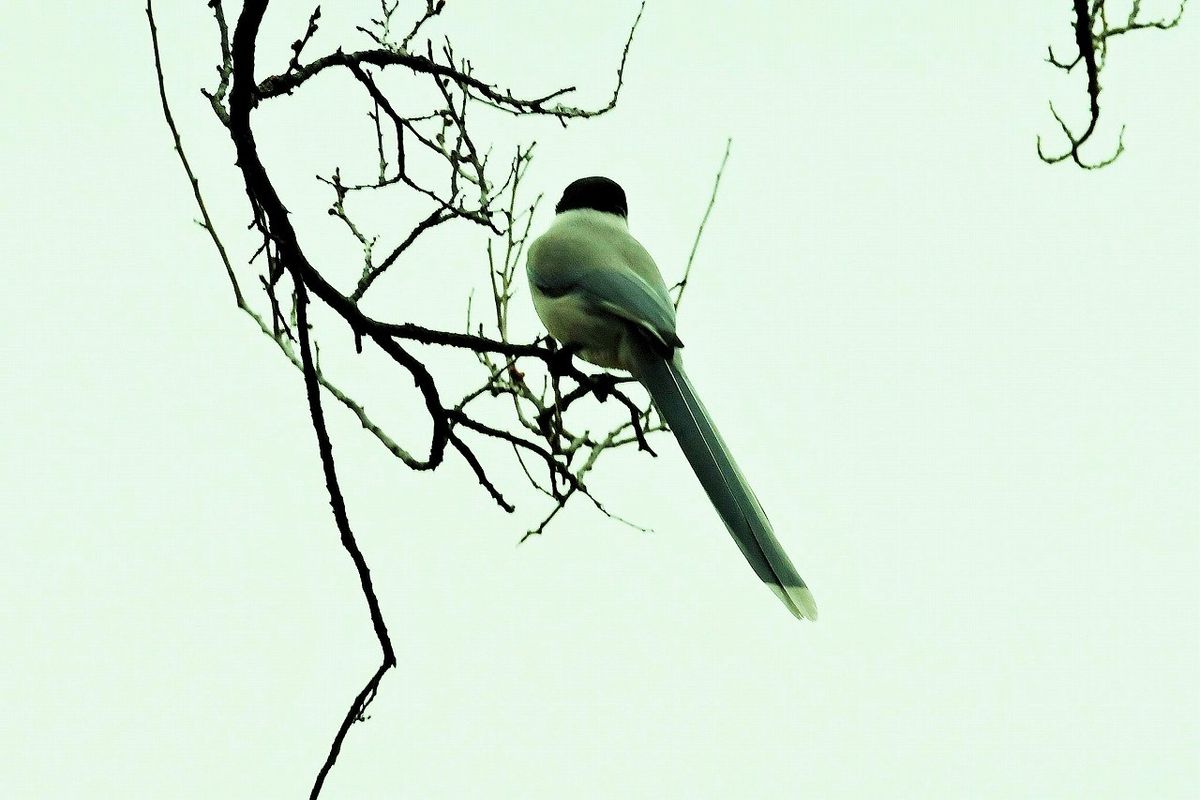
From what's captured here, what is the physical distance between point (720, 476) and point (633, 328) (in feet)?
2.05

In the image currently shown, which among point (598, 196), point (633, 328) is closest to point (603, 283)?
point (633, 328)

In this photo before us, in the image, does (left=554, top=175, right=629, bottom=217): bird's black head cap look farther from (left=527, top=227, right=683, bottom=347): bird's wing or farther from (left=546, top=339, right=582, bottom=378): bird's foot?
(left=546, top=339, right=582, bottom=378): bird's foot

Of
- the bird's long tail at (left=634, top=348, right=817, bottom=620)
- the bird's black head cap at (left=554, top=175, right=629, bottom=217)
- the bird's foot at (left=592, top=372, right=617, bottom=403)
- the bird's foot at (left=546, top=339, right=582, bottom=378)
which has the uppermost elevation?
the bird's black head cap at (left=554, top=175, right=629, bottom=217)

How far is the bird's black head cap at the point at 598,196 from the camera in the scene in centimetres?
429

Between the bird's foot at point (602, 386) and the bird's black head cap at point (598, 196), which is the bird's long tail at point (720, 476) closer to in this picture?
the bird's foot at point (602, 386)

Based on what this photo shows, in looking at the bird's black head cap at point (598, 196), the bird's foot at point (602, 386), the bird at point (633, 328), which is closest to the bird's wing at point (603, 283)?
the bird at point (633, 328)

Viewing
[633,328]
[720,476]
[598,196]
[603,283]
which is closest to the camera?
[720,476]

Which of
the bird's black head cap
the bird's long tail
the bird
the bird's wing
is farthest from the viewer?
the bird's black head cap

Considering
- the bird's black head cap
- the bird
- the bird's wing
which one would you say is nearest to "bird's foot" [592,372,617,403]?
the bird

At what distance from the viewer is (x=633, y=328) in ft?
11.3

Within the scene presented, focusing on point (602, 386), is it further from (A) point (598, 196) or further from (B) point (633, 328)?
(A) point (598, 196)

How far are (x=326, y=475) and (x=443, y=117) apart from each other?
1829 mm

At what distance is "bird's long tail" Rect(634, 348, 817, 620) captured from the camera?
108 inches

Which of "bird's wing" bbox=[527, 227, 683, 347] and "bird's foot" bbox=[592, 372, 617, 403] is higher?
"bird's wing" bbox=[527, 227, 683, 347]
